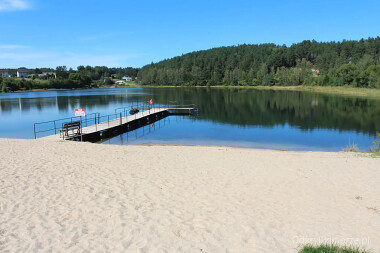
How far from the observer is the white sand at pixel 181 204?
16.8 feet

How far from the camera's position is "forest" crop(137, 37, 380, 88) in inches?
3300

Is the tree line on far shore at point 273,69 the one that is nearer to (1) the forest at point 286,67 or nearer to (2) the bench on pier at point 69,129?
(1) the forest at point 286,67

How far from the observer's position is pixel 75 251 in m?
4.62

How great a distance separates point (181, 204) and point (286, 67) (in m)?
137

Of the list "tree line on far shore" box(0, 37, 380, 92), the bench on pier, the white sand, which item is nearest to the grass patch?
the white sand

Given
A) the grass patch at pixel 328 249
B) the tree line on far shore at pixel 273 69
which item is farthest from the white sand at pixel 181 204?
the tree line on far shore at pixel 273 69

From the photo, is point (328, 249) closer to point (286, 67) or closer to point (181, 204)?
point (181, 204)

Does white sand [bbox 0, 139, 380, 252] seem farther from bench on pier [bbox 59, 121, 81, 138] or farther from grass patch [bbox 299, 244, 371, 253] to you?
bench on pier [bbox 59, 121, 81, 138]

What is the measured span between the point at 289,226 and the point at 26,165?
868cm

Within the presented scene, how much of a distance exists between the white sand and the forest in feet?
237

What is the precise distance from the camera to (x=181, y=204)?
7.04m

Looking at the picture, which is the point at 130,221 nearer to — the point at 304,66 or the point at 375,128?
the point at 375,128

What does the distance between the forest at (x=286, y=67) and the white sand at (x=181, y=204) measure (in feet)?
237

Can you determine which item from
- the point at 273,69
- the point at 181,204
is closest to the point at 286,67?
the point at 273,69
